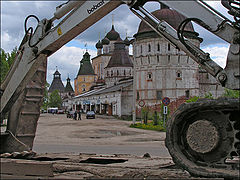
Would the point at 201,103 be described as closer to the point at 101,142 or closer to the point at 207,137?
the point at 207,137

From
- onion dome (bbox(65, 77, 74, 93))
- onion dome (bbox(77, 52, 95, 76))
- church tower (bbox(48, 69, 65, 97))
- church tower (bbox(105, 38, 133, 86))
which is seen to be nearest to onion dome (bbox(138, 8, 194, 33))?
church tower (bbox(105, 38, 133, 86))

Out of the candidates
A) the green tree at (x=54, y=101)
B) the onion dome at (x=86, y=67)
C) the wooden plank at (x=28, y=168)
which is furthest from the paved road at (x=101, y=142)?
the green tree at (x=54, y=101)

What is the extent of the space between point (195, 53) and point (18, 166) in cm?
336

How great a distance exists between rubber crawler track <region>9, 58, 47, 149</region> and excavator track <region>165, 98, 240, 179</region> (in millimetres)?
3983

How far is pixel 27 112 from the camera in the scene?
835cm

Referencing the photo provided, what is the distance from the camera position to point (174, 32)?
20.0 ft

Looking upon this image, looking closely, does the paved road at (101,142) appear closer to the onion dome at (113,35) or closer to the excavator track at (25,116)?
the excavator track at (25,116)

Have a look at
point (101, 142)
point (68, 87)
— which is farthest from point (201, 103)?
point (68, 87)

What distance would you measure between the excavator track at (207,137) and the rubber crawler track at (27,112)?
3.98 m

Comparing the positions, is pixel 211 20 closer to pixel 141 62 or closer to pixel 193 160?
pixel 193 160

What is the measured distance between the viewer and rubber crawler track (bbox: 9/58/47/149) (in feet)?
27.2

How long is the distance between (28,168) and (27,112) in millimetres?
2723

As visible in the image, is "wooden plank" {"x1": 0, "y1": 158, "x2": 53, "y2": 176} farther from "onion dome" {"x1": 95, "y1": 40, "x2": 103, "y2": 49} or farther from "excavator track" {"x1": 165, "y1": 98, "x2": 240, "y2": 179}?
"onion dome" {"x1": 95, "y1": 40, "x2": 103, "y2": 49}

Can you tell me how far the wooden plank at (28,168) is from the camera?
5.68 metres
